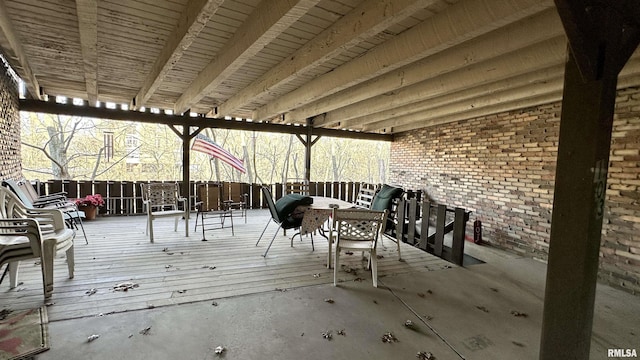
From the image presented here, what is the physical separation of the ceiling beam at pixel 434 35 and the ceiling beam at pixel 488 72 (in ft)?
2.84

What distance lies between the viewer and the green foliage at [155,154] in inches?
416

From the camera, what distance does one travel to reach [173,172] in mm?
14195

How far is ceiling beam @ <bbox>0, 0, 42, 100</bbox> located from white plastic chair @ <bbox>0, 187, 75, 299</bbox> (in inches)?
56.2

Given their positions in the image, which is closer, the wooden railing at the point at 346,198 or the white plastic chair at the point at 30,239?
the white plastic chair at the point at 30,239

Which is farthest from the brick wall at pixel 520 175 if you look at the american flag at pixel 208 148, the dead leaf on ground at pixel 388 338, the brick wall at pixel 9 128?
the brick wall at pixel 9 128

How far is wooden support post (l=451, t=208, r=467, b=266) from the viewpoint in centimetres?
379

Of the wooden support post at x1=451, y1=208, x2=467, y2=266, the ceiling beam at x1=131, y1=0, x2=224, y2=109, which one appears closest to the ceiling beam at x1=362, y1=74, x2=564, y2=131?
the wooden support post at x1=451, y1=208, x2=467, y2=266

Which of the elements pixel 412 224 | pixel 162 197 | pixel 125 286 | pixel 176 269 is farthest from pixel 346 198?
pixel 125 286

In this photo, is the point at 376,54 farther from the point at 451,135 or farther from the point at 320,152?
the point at 320,152

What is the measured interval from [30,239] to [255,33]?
2.60m

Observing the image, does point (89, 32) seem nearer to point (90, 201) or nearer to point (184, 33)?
point (184, 33)

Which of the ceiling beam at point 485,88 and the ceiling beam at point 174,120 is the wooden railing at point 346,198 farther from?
the ceiling beam at point 485,88

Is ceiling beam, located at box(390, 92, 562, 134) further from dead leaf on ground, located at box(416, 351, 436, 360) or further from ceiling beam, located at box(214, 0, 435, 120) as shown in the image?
dead leaf on ground, located at box(416, 351, 436, 360)

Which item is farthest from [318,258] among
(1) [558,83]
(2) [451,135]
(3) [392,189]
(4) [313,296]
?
(2) [451,135]
